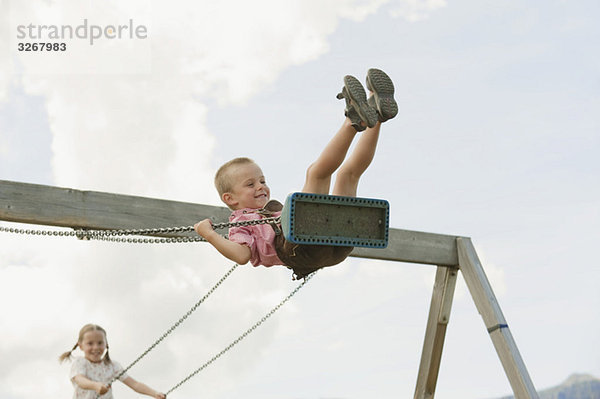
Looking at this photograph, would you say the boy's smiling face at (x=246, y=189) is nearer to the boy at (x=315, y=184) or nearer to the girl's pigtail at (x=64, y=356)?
the boy at (x=315, y=184)

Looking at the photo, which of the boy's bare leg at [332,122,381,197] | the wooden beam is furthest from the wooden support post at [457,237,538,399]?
the boy's bare leg at [332,122,381,197]

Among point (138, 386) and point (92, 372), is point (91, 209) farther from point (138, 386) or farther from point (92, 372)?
point (138, 386)

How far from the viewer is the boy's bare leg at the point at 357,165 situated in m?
3.98

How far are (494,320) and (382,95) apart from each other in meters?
3.66

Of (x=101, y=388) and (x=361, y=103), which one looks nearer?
(x=361, y=103)

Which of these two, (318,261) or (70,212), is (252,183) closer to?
(318,261)

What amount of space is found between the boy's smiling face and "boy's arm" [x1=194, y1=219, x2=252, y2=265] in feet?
1.20

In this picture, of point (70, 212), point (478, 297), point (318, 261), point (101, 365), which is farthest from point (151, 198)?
point (478, 297)

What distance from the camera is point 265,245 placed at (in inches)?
162

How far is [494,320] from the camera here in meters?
7.02

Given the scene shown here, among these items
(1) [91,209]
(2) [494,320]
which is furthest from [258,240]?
(2) [494,320]

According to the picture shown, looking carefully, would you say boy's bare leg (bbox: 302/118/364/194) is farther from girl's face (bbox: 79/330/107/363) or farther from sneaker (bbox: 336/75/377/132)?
girl's face (bbox: 79/330/107/363)

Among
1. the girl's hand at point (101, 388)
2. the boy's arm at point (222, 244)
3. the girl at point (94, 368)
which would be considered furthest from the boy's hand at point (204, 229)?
the girl at point (94, 368)

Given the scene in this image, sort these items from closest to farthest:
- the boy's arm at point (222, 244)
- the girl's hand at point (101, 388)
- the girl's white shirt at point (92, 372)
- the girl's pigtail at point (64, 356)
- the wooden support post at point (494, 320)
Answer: the boy's arm at point (222, 244) < the girl's hand at point (101, 388) < the girl's white shirt at point (92, 372) < the girl's pigtail at point (64, 356) < the wooden support post at point (494, 320)
